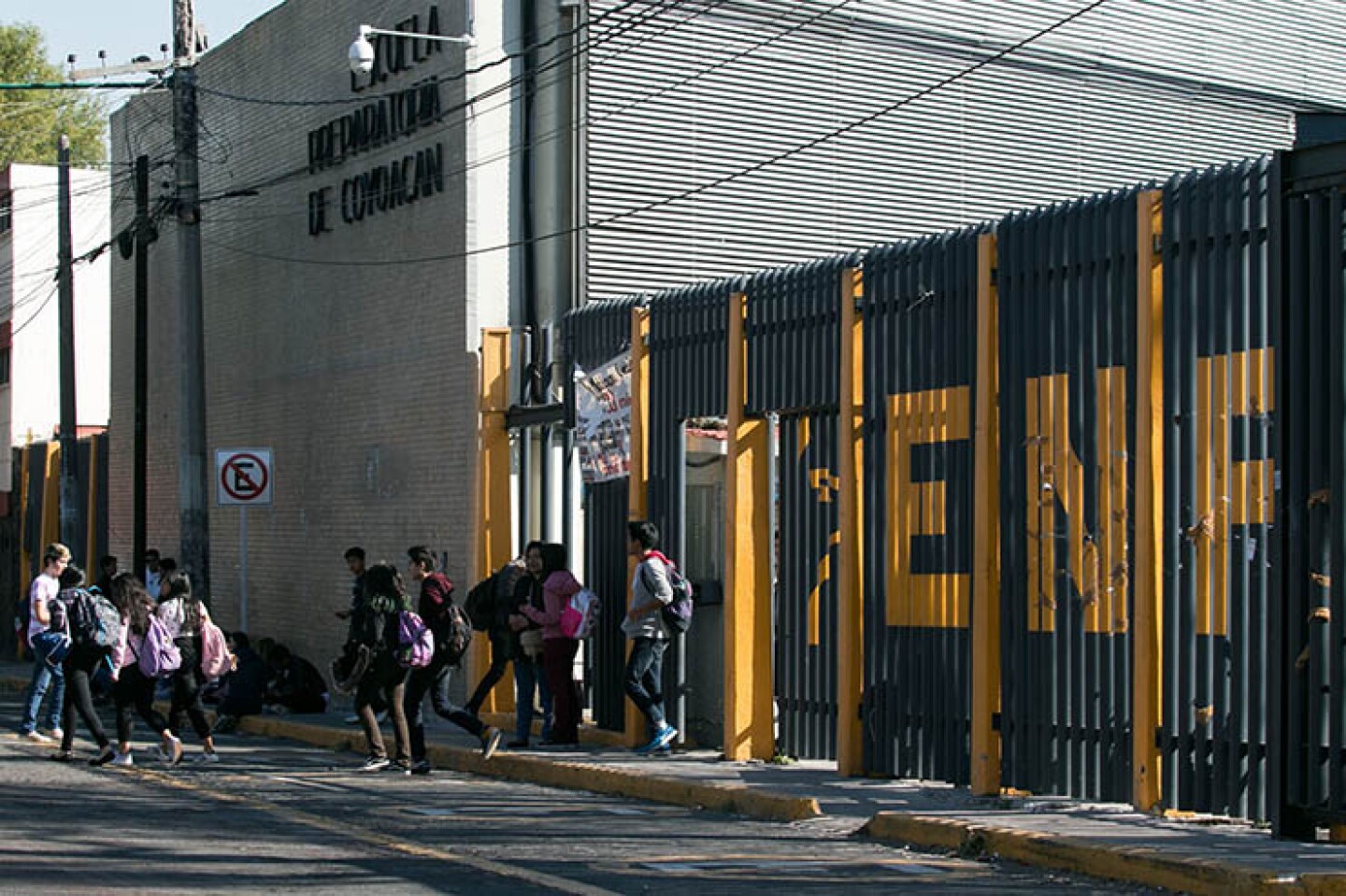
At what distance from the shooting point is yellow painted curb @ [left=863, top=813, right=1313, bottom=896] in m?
9.39

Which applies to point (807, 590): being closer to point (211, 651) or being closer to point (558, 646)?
point (558, 646)

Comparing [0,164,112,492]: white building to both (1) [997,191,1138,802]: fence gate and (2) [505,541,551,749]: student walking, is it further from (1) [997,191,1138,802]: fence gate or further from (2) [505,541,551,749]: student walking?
(1) [997,191,1138,802]: fence gate

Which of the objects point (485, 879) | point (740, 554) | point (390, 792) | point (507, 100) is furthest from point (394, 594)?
point (507, 100)

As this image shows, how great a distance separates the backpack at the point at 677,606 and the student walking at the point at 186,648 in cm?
407

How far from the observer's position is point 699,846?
37.9 feet

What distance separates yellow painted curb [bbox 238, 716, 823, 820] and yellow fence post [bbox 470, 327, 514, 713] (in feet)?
5.64

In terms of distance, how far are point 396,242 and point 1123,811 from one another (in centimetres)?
1236

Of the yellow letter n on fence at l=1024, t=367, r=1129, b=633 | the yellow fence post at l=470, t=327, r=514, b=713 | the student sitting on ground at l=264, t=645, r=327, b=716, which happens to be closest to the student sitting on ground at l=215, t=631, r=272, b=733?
the student sitting on ground at l=264, t=645, r=327, b=716

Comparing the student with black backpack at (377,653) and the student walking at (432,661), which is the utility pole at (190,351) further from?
the student walking at (432,661)

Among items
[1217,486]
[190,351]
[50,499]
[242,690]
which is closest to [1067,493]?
[1217,486]

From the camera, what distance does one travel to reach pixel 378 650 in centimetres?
1541

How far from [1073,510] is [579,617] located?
538 cm

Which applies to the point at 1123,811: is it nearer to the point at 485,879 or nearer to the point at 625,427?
the point at 485,879

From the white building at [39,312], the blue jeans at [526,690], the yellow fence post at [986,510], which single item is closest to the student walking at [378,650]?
the blue jeans at [526,690]
